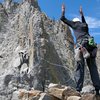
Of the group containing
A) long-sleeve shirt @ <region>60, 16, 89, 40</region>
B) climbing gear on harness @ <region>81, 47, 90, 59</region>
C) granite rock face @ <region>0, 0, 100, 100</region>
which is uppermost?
granite rock face @ <region>0, 0, 100, 100</region>

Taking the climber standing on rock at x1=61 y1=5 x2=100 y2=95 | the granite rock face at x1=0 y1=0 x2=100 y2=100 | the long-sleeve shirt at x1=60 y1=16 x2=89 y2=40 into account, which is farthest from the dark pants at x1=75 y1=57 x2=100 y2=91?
the granite rock face at x1=0 y1=0 x2=100 y2=100

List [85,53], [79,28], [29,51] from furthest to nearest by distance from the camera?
[29,51] → [79,28] → [85,53]

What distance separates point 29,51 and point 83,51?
1119 inches

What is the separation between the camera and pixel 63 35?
163 feet

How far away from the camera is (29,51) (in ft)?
129

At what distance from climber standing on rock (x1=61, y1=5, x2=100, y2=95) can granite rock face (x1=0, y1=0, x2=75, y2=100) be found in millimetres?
21797

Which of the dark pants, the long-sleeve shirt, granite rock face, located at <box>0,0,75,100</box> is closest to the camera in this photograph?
the dark pants

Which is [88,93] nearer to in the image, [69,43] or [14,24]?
[14,24]

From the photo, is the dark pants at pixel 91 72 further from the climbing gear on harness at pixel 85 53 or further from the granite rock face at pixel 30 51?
the granite rock face at pixel 30 51

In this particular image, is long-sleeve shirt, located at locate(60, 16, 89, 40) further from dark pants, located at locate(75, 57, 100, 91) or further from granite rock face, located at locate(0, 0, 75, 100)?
granite rock face, located at locate(0, 0, 75, 100)

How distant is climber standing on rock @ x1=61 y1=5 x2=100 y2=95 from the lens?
35.9ft

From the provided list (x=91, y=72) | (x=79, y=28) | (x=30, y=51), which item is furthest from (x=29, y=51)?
(x=91, y=72)

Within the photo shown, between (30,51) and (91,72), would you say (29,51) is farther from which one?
(91,72)

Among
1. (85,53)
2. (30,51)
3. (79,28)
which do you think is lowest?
(85,53)
